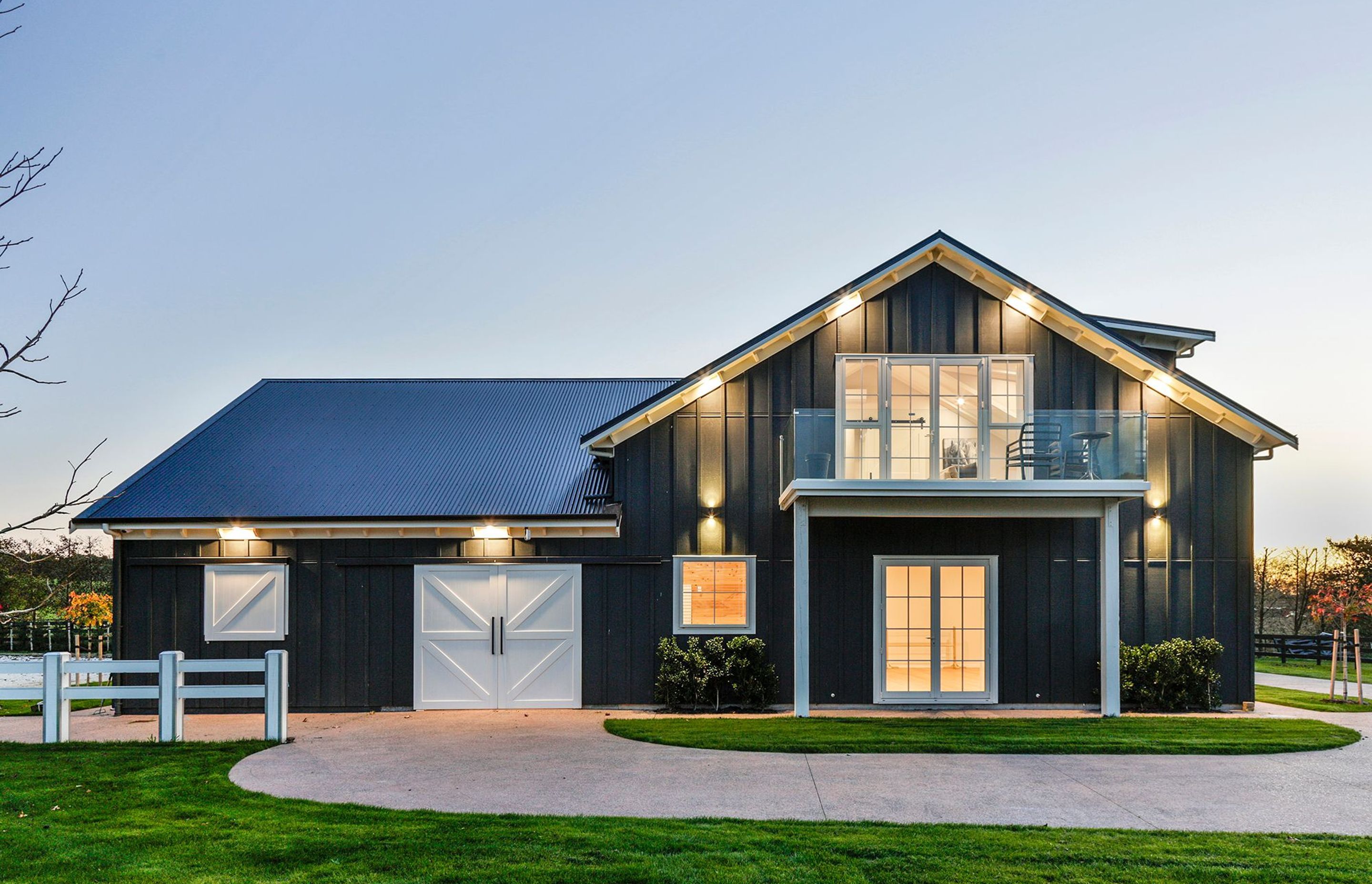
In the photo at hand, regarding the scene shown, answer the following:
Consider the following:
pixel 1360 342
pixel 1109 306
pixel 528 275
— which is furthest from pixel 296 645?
pixel 1109 306

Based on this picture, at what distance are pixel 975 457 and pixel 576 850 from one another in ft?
27.9

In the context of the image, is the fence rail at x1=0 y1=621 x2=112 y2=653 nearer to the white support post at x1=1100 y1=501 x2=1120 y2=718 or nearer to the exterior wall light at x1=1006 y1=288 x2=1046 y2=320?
the exterior wall light at x1=1006 y1=288 x2=1046 y2=320

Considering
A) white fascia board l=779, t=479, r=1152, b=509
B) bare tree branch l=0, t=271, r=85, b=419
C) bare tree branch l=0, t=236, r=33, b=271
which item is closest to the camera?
bare tree branch l=0, t=271, r=85, b=419

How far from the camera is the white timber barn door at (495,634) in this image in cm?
1394

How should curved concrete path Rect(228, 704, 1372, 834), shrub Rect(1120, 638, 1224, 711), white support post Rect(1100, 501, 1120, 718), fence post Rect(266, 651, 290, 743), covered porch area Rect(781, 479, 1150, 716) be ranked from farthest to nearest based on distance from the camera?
covered porch area Rect(781, 479, 1150, 716) < shrub Rect(1120, 638, 1224, 711) < white support post Rect(1100, 501, 1120, 718) < fence post Rect(266, 651, 290, 743) < curved concrete path Rect(228, 704, 1372, 834)

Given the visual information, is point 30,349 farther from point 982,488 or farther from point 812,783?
point 982,488

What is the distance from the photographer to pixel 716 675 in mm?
13156

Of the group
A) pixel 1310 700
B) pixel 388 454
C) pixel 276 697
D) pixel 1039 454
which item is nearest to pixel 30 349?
pixel 276 697

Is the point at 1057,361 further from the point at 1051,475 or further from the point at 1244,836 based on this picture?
the point at 1244,836

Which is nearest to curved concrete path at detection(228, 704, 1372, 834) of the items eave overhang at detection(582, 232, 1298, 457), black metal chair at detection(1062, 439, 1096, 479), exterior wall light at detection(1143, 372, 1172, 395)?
black metal chair at detection(1062, 439, 1096, 479)

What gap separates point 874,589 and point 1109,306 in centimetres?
2527

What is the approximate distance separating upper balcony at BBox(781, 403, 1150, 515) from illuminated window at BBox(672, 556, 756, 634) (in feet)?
4.72

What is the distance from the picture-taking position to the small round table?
12.5 meters

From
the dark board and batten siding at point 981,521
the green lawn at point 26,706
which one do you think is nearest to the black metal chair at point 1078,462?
the dark board and batten siding at point 981,521
